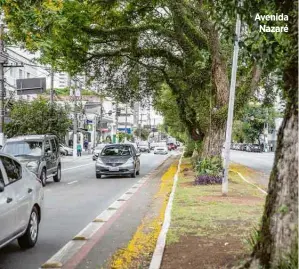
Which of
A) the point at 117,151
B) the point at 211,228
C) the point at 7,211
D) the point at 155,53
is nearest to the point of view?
the point at 7,211

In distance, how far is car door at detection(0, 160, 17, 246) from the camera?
21.0 feet

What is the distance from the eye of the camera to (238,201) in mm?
12688

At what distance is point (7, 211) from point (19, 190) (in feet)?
2.30

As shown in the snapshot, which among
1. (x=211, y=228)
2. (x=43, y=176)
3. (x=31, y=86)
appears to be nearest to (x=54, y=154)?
(x=43, y=176)

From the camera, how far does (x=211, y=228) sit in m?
8.86

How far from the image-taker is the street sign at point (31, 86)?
3288cm

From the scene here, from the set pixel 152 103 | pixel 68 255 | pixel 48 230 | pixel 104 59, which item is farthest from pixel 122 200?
pixel 152 103

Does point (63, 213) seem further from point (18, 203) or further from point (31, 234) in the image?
point (18, 203)

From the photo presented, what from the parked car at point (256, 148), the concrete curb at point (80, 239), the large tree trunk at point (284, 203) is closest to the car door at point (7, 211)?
the concrete curb at point (80, 239)

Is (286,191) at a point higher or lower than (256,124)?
lower

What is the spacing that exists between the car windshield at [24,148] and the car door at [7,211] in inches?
450

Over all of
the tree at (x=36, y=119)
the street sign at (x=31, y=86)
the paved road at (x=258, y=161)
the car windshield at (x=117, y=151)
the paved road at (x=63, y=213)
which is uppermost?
the street sign at (x=31, y=86)

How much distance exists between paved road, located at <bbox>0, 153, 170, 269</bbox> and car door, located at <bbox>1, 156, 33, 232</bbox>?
A: 0.48 metres

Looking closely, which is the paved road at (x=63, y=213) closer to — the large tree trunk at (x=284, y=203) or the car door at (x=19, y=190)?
the car door at (x=19, y=190)
